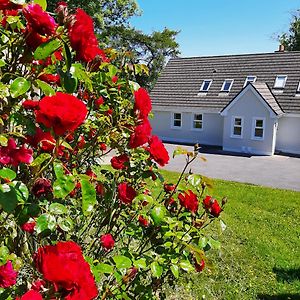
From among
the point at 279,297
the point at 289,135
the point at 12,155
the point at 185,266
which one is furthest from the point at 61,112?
the point at 289,135

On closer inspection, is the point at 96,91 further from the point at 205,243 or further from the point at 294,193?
the point at 294,193

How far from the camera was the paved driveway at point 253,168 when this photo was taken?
11.9 m

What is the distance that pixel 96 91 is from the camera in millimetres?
2072

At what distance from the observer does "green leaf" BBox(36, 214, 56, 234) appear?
1.22m

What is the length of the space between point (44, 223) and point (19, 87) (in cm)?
45

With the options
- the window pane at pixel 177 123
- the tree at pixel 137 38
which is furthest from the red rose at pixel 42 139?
the tree at pixel 137 38

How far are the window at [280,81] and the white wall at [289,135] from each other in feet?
6.40

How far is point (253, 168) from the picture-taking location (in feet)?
45.8

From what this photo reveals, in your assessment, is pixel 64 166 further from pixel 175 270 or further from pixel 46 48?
pixel 175 270

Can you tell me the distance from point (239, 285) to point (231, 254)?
914 mm

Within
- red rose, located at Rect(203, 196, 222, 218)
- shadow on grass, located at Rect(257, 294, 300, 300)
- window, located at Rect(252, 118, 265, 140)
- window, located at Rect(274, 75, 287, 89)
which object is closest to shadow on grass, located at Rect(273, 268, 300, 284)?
shadow on grass, located at Rect(257, 294, 300, 300)

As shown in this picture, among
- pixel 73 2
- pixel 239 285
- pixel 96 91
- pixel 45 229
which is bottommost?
pixel 239 285

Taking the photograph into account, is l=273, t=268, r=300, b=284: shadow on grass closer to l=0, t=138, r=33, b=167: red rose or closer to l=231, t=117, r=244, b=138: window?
l=0, t=138, r=33, b=167: red rose

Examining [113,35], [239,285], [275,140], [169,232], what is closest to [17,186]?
[169,232]
